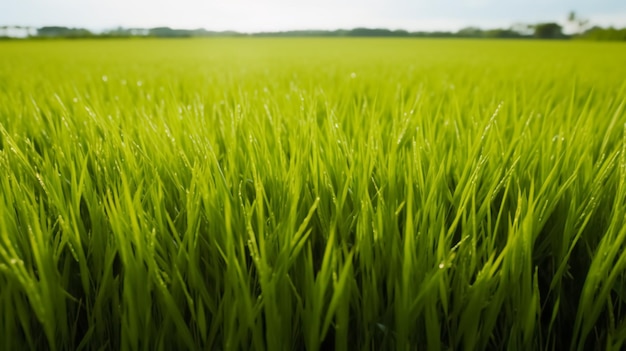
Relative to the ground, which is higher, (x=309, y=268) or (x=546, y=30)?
(x=309, y=268)

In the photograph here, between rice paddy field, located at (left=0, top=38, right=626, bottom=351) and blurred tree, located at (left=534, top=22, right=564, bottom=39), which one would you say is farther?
blurred tree, located at (left=534, top=22, right=564, bottom=39)

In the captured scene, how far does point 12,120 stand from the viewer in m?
1.28

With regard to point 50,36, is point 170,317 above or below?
above

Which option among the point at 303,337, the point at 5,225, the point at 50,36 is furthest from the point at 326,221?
the point at 50,36

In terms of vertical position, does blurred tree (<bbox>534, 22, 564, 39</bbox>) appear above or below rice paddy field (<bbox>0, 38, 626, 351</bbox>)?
below

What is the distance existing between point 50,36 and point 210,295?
33.7 meters

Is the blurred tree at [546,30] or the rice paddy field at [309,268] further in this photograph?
the blurred tree at [546,30]

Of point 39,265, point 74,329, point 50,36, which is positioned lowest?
point 50,36

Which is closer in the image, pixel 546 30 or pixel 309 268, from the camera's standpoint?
pixel 309 268

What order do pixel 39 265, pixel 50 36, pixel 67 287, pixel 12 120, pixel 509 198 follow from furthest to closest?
pixel 50 36 < pixel 12 120 < pixel 509 198 < pixel 67 287 < pixel 39 265

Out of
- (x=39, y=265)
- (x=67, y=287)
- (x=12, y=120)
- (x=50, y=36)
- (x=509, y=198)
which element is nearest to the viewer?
(x=39, y=265)

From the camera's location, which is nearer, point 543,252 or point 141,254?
point 141,254

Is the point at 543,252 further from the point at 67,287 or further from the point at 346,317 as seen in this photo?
the point at 67,287

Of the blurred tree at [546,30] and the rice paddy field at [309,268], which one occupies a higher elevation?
the rice paddy field at [309,268]
